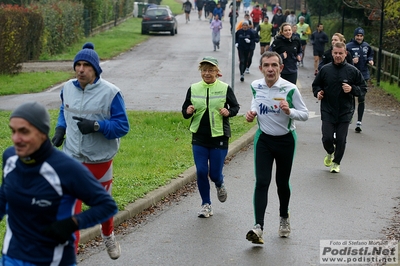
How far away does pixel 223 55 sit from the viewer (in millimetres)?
34375

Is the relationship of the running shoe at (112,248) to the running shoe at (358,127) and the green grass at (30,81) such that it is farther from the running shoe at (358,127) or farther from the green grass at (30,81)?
the green grass at (30,81)

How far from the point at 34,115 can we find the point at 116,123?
2491mm

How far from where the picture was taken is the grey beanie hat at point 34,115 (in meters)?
4.21

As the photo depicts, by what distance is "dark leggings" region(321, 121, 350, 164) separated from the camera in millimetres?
11633

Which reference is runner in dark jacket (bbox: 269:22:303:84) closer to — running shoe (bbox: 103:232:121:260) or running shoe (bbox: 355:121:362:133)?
running shoe (bbox: 355:121:362:133)

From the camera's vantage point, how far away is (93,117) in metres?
6.77

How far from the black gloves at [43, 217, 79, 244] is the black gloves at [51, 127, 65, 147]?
2.58 meters

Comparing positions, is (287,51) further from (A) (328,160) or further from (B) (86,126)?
(B) (86,126)

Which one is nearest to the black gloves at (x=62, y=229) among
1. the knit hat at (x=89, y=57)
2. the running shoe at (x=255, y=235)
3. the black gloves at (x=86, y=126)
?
the black gloves at (x=86, y=126)

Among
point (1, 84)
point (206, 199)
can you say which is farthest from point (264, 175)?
point (1, 84)

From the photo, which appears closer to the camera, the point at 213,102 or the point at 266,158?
the point at 266,158

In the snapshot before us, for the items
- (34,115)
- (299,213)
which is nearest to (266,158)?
(299,213)

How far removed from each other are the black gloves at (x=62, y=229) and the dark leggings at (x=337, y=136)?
307 inches

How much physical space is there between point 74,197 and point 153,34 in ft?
139
